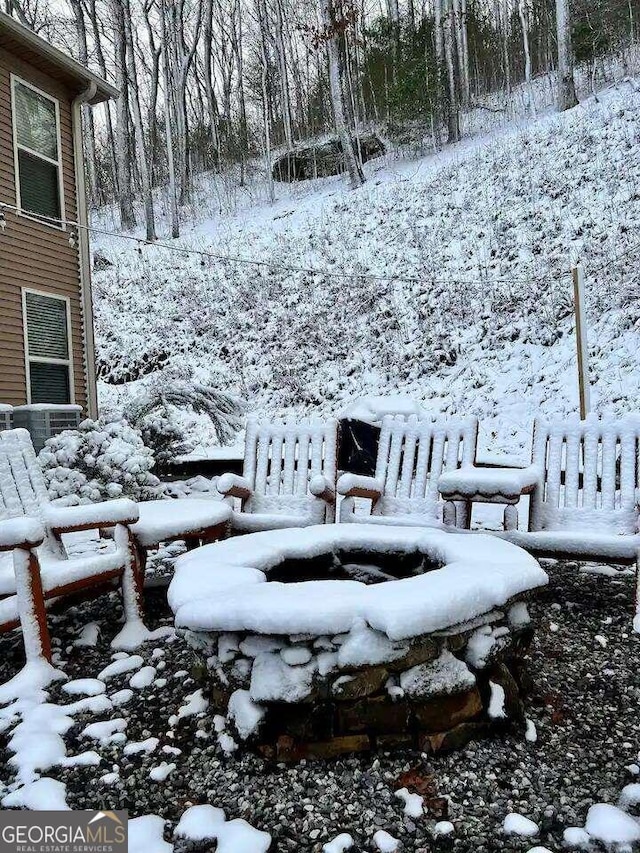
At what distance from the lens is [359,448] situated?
19.3ft

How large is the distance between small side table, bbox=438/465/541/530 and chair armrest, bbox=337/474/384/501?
53 cm

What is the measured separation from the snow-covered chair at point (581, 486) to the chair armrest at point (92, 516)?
1943mm

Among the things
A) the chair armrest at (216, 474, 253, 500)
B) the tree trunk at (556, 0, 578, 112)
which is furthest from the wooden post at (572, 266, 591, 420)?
the tree trunk at (556, 0, 578, 112)

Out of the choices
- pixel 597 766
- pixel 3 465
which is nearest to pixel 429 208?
pixel 3 465

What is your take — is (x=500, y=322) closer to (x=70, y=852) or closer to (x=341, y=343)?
(x=341, y=343)

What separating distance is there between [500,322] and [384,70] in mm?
12908

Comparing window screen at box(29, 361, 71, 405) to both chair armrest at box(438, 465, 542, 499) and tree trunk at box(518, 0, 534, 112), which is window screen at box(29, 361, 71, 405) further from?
tree trunk at box(518, 0, 534, 112)

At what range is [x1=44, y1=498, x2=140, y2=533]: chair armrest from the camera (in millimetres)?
2764

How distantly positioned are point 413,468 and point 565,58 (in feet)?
44.5

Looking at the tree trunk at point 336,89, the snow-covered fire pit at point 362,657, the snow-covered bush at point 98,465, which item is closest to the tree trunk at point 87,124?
the tree trunk at point 336,89

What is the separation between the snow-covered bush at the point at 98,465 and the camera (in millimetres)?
5266

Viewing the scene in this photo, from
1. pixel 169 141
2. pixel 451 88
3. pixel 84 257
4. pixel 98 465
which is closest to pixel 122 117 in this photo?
pixel 169 141

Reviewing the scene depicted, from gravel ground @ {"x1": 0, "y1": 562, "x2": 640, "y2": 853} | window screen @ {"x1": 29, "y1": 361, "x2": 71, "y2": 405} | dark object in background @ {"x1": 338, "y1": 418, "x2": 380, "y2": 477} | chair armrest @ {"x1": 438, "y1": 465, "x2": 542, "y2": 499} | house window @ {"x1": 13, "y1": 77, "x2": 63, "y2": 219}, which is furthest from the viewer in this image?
window screen @ {"x1": 29, "y1": 361, "x2": 71, "y2": 405}

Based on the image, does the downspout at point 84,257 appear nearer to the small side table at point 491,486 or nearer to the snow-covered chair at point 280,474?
the snow-covered chair at point 280,474
